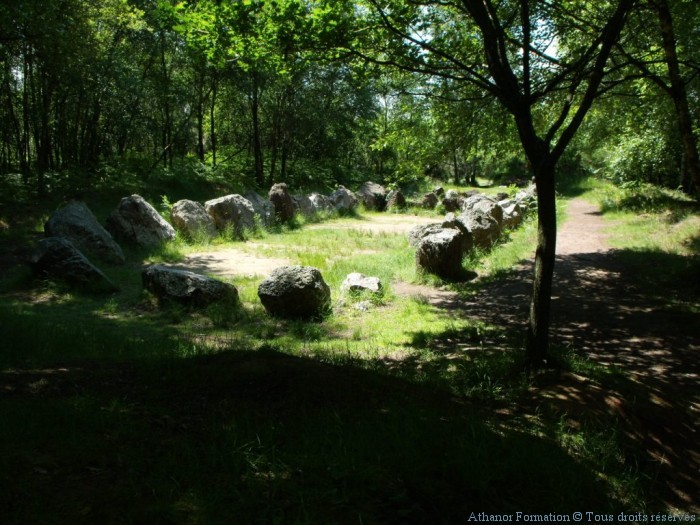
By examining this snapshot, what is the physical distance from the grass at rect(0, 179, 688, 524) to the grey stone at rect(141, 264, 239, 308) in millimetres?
2343

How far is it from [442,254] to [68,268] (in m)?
7.60

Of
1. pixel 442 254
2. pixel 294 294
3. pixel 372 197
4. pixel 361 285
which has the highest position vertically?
pixel 372 197

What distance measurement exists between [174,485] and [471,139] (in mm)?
5391

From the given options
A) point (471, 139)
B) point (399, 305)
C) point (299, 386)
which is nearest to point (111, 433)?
point (299, 386)

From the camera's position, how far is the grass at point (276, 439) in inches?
104

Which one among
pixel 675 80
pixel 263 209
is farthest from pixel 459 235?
pixel 263 209

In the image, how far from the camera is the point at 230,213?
16.9 metres

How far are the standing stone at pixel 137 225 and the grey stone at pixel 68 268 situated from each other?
4.02 meters

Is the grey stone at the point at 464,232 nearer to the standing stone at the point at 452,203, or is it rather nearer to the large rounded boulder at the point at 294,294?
the large rounded boulder at the point at 294,294

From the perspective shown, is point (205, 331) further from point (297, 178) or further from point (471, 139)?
point (297, 178)

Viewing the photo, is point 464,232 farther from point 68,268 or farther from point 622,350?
point 68,268

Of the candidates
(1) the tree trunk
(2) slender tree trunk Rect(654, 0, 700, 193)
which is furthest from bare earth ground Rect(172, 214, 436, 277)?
(2) slender tree trunk Rect(654, 0, 700, 193)

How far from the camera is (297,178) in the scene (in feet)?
98.6

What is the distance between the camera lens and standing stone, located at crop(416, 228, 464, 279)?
37.6ft
